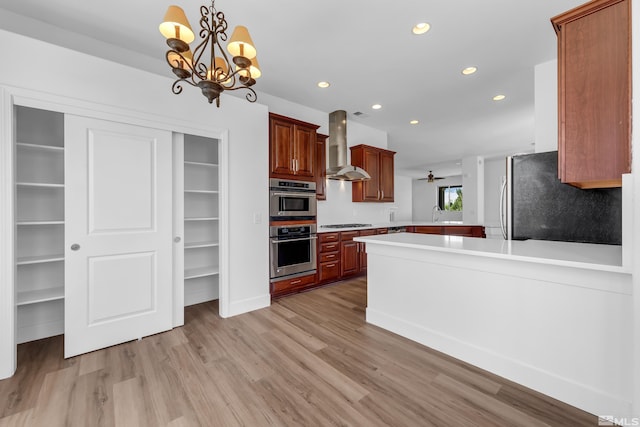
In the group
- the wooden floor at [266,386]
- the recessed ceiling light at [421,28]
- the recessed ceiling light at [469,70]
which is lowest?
the wooden floor at [266,386]

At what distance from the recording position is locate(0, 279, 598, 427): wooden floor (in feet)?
4.95

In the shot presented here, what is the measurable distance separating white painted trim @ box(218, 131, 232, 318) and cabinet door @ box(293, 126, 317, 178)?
105 cm

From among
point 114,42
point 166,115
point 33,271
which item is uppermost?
point 114,42

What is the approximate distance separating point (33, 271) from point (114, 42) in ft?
7.72

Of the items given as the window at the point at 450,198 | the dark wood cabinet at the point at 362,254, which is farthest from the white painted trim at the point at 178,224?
the window at the point at 450,198

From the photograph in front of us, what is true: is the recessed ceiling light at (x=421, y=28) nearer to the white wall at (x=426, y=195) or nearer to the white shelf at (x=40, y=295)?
the white shelf at (x=40, y=295)

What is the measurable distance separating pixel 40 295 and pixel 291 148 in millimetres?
2955

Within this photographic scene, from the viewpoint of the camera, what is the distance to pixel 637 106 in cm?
117

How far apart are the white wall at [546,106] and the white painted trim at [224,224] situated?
354 centimetres

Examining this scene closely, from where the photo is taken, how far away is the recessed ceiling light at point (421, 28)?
2.42m

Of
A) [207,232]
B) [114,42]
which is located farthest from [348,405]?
[114,42]

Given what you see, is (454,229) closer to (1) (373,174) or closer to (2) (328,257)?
(1) (373,174)

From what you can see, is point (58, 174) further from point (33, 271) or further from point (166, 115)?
point (166, 115)

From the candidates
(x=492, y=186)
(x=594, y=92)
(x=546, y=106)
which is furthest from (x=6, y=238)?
(x=492, y=186)
